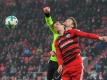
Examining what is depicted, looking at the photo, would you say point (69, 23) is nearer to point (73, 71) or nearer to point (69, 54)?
point (69, 54)

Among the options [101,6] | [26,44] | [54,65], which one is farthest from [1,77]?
[54,65]

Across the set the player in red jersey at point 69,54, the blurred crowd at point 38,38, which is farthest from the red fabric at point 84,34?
the blurred crowd at point 38,38

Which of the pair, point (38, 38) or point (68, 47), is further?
point (38, 38)

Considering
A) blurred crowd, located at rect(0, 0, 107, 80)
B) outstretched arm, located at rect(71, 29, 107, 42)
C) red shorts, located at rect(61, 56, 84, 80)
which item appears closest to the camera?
outstretched arm, located at rect(71, 29, 107, 42)

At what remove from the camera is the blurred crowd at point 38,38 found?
2078 cm

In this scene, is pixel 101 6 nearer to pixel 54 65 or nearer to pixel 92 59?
pixel 92 59

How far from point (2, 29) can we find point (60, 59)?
1762 centimetres

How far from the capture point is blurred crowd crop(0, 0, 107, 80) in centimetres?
2078

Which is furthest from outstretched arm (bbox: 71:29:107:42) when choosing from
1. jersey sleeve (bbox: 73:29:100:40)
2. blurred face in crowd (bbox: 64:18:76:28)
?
blurred face in crowd (bbox: 64:18:76:28)

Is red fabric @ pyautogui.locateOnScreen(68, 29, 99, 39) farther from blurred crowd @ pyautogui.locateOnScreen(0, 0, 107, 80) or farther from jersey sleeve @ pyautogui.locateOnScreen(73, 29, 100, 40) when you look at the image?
blurred crowd @ pyautogui.locateOnScreen(0, 0, 107, 80)

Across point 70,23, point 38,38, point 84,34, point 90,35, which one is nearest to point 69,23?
point 70,23

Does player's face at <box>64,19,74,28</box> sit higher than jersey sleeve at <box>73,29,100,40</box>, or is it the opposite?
player's face at <box>64,19,74,28</box>

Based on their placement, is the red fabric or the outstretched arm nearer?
the outstretched arm

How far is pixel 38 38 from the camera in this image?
25.1m
